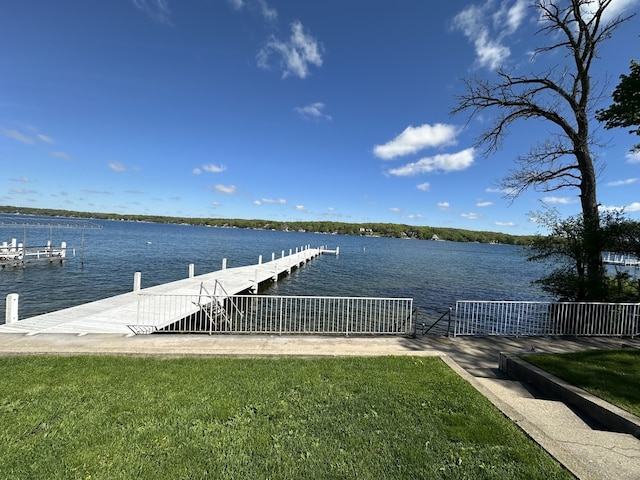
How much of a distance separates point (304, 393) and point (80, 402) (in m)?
3.17

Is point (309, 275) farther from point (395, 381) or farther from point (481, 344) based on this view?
point (395, 381)

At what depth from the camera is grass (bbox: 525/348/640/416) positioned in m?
5.22

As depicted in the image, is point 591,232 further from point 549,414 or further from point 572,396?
point 549,414

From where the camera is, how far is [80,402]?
4.52m

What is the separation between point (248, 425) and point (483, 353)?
6.64 meters

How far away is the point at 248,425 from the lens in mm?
4082

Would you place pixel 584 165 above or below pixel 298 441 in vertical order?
above

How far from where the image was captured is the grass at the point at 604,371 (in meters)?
5.22

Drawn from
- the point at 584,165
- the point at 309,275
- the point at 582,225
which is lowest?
the point at 309,275

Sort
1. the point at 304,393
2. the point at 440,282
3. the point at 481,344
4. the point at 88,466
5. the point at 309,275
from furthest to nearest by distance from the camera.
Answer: the point at 309,275, the point at 440,282, the point at 481,344, the point at 304,393, the point at 88,466

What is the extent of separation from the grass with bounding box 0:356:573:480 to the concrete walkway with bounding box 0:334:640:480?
0.36 m

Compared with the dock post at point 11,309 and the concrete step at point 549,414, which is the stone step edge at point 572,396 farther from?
the dock post at point 11,309

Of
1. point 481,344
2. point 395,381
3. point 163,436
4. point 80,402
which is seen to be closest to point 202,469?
point 163,436

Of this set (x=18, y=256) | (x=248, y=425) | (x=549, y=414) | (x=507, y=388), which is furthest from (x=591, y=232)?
(x=18, y=256)
